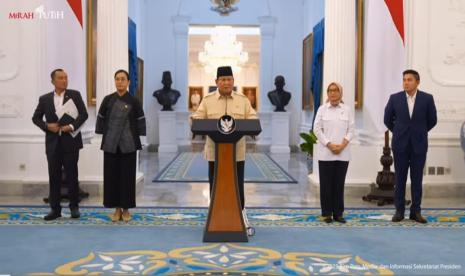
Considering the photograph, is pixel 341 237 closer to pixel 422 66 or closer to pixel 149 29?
pixel 422 66

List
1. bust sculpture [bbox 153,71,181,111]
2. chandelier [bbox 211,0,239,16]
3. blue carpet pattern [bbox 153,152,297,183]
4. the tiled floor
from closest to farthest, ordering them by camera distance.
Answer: the tiled floor < blue carpet pattern [bbox 153,152,297,183] < chandelier [bbox 211,0,239,16] < bust sculpture [bbox 153,71,181,111]

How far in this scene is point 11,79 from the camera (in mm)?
7031

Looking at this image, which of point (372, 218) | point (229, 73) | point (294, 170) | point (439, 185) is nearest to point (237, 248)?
point (229, 73)

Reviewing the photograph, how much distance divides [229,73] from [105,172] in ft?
5.53

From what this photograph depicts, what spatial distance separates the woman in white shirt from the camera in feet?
17.5

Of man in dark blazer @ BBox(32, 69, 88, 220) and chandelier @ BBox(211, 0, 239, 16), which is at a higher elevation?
chandelier @ BBox(211, 0, 239, 16)

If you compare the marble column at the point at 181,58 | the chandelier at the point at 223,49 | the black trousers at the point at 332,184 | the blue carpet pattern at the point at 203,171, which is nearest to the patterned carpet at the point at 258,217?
the black trousers at the point at 332,184

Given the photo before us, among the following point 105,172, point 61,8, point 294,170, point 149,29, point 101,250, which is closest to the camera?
point 101,250

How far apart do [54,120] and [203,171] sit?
4.86 m

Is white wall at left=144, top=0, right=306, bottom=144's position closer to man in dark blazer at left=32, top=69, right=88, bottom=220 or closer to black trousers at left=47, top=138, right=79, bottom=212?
man in dark blazer at left=32, top=69, right=88, bottom=220

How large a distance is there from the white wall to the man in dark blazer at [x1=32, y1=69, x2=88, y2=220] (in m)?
10.6

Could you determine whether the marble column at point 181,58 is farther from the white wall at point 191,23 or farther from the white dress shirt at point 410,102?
the white dress shirt at point 410,102

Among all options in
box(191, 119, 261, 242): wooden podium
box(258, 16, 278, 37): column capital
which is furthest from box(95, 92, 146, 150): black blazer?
box(258, 16, 278, 37): column capital

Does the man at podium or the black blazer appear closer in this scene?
the man at podium
